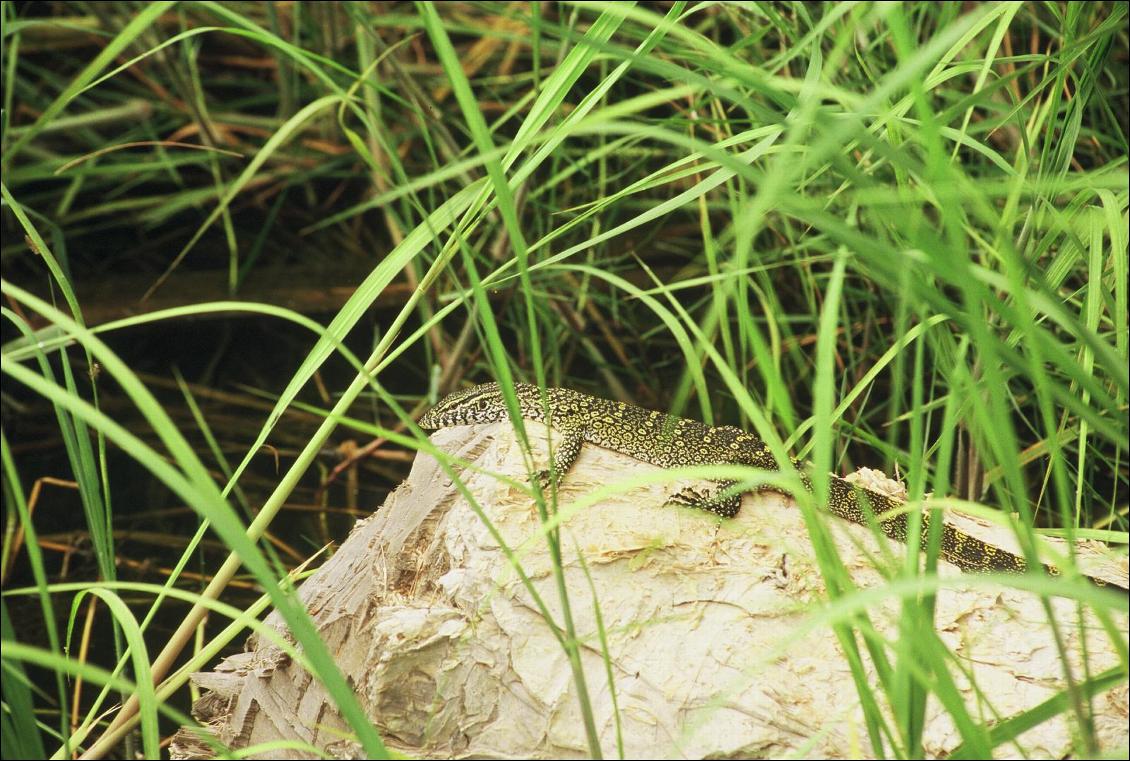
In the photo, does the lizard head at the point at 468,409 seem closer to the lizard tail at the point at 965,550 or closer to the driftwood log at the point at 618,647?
the driftwood log at the point at 618,647

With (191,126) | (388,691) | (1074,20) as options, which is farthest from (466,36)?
(388,691)

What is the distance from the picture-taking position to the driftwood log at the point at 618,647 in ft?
6.91

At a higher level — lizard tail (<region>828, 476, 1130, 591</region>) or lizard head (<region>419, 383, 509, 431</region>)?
lizard head (<region>419, 383, 509, 431</region>)

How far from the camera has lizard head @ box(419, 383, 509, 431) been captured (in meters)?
3.43

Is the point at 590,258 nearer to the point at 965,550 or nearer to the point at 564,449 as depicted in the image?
the point at 564,449

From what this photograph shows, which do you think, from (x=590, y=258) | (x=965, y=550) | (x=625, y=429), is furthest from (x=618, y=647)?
(x=590, y=258)

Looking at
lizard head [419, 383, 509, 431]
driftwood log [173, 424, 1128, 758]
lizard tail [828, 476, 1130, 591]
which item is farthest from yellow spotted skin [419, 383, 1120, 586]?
driftwood log [173, 424, 1128, 758]

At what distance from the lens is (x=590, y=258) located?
16.1 feet

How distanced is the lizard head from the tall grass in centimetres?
40

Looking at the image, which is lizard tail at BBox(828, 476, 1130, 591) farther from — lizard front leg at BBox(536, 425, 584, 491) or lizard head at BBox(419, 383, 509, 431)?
lizard head at BBox(419, 383, 509, 431)

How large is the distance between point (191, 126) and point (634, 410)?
14.2ft

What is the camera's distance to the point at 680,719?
2111 millimetres

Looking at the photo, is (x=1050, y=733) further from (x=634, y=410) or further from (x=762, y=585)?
(x=634, y=410)

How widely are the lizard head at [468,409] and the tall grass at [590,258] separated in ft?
1.30
